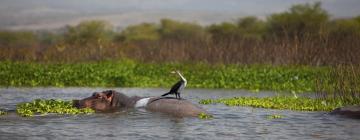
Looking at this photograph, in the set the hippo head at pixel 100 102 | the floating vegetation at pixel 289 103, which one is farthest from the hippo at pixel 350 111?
the hippo head at pixel 100 102

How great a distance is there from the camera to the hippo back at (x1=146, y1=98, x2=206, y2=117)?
52.2 feet

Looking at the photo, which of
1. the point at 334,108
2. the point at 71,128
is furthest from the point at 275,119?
the point at 71,128

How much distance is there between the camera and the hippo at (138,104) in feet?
52.4

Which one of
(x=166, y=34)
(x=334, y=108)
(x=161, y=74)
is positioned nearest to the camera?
→ (x=334, y=108)

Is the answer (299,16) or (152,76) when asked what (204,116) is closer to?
(152,76)

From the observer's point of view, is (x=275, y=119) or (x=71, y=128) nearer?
(x=71, y=128)

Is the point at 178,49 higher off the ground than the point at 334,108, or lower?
higher

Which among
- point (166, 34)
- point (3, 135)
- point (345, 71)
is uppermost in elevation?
point (166, 34)

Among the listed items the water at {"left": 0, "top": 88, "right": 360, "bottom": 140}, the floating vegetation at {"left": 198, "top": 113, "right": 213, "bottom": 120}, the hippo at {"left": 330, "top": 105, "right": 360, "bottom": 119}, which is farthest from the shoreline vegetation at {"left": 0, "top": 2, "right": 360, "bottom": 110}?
the floating vegetation at {"left": 198, "top": 113, "right": 213, "bottom": 120}

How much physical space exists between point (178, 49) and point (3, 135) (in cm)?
2126

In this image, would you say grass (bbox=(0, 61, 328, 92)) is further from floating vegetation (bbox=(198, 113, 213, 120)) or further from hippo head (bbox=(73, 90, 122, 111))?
floating vegetation (bbox=(198, 113, 213, 120))

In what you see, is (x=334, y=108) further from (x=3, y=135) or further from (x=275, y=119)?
(x=3, y=135)

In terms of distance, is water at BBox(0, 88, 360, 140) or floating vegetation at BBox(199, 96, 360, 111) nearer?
water at BBox(0, 88, 360, 140)

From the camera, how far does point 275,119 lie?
15617mm
